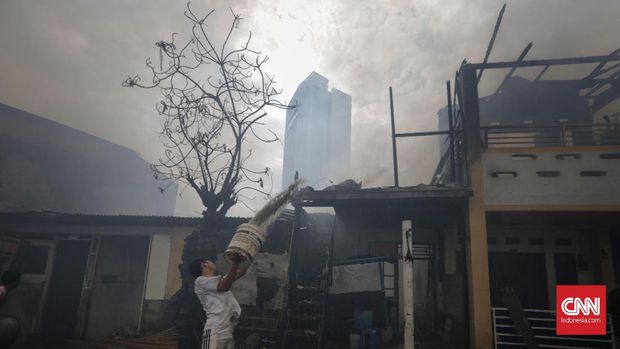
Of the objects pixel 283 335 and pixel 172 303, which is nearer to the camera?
pixel 283 335

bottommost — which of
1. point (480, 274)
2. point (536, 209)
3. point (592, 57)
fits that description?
point (480, 274)

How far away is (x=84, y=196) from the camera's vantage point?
30.3m

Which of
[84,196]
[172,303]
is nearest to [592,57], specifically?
[172,303]

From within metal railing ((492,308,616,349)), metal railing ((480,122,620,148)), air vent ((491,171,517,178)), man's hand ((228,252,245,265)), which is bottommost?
metal railing ((492,308,616,349))

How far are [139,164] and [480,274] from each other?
120 ft

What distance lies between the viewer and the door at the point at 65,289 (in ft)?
43.9

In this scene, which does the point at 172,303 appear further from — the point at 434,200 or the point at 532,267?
the point at 532,267

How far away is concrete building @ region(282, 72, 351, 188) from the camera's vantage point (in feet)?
160

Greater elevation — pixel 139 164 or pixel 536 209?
pixel 139 164

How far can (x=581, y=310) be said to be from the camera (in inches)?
344

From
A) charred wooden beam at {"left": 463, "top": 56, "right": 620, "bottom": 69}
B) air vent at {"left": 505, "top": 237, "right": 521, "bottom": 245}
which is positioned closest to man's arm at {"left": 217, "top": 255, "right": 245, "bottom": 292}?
charred wooden beam at {"left": 463, "top": 56, "right": 620, "bottom": 69}

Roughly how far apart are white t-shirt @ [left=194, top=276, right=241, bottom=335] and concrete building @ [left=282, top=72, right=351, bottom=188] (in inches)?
1635

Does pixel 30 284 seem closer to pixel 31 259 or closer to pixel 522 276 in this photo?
pixel 31 259

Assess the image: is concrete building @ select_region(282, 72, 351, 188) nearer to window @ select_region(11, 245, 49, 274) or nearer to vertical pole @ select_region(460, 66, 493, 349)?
window @ select_region(11, 245, 49, 274)
